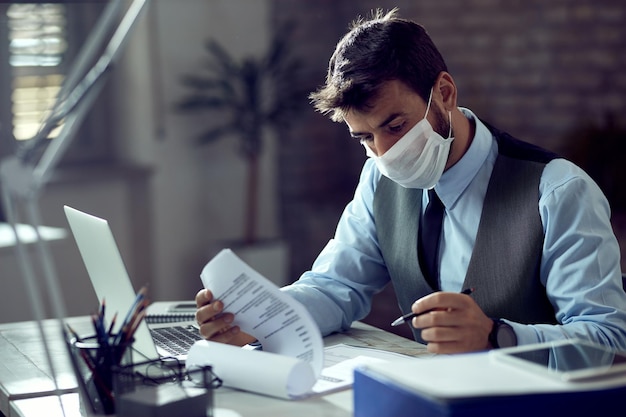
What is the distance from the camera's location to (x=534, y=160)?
5.92 ft

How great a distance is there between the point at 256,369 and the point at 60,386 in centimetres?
37

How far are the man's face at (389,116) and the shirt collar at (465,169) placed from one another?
84 mm

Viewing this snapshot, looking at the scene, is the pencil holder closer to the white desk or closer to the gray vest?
the white desk

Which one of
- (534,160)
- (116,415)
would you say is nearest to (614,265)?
(534,160)

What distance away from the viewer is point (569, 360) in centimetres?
117

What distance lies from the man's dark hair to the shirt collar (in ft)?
0.48

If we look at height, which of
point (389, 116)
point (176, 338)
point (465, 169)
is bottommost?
point (176, 338)

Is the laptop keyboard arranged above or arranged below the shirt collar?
below

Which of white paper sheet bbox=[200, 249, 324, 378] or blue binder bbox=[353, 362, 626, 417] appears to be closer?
blue binder bbox=[353, 362, 626, 417]

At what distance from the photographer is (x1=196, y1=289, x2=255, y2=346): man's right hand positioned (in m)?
1.51

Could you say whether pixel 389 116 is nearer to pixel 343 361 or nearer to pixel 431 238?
pixel 431 238

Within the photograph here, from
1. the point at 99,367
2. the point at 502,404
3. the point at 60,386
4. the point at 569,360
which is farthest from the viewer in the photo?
the point at 60,386

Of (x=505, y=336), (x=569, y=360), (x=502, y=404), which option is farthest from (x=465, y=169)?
(x=502, y=404)

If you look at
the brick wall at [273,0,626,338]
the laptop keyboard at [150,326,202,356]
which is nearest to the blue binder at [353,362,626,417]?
the laptop keyboard at [150,326,202,356]
